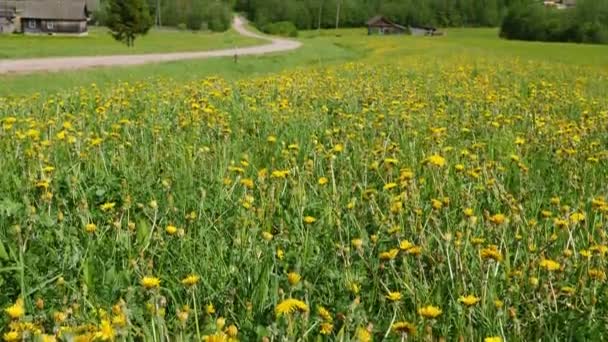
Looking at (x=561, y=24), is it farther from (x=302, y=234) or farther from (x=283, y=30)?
(x=302, y=234)

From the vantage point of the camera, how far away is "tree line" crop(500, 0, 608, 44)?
7319 centimetres

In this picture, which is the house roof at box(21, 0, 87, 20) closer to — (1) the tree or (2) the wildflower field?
(1) the tree

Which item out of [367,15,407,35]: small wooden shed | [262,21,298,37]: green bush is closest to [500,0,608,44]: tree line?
[367,15,407,35]: small wooden shed

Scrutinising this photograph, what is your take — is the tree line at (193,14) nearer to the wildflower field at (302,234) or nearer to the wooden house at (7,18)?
the wooden house at (7,18)

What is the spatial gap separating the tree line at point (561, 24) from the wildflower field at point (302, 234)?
7493 cm

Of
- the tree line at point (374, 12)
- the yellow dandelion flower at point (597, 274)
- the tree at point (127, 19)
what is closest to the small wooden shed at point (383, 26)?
the tree line at point (374, 12)

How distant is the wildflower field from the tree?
42.2 metres

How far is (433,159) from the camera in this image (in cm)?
305

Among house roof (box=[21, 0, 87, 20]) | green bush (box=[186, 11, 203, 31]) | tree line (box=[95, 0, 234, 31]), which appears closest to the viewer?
house roof (box=[21, 0, 87, 20])

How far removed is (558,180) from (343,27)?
370 feet

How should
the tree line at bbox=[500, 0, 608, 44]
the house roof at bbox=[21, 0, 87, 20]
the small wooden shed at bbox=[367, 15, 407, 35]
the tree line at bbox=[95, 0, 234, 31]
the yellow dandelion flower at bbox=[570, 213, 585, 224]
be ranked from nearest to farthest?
the yellow dandelion flower at bbox=[570, 213, 585, 224] < the house roof at bbox=[21, 0, 87, 20] < the tree line at bbox=[500, 0, 608, 44] < the tree line at bbox=[95, 0, 234, 31] < the small wooden shed at bbox=[367, 15, 407, 35]

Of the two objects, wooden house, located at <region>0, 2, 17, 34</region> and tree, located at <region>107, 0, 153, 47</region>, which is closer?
tree, located at <region>107, 0, 153, 47</region>

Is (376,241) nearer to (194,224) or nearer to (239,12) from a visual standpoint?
(194,224)

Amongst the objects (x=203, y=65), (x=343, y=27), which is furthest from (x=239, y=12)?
(x=203, y=65)
